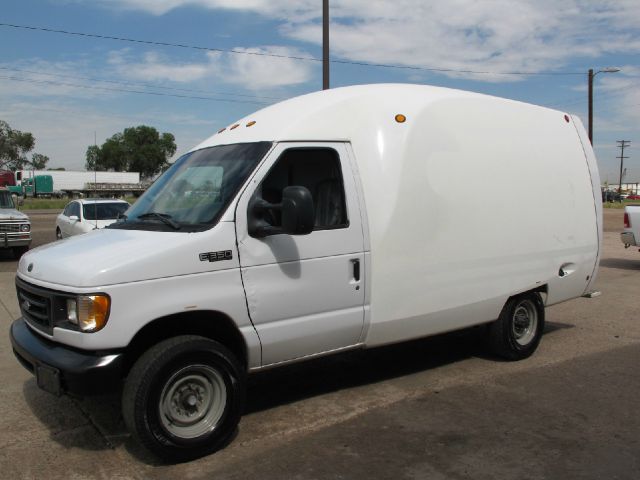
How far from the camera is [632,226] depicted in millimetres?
12406

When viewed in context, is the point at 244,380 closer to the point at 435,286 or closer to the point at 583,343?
the point at 435,286

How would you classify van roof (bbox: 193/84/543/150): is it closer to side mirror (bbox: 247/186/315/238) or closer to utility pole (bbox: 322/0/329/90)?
side mirror (bbox: 247/186/315/238)

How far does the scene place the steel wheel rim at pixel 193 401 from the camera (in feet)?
12.8

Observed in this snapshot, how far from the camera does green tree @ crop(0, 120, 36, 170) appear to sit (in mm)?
113062

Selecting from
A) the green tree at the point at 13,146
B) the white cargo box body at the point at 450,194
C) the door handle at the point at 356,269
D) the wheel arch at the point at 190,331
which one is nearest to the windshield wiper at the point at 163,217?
the wheel arch at the point at 190,331

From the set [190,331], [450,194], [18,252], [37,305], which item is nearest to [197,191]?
[190,331]

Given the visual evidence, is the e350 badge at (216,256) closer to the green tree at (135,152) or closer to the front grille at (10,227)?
the front grille at (10,227)

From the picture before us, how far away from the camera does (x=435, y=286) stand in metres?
5.26

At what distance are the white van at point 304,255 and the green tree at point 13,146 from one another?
12233cm

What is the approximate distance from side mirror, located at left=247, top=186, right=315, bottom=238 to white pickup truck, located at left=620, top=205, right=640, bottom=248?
10.5m

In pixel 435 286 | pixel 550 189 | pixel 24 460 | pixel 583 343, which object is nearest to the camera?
pixel 24 460

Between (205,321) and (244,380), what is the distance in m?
0.50

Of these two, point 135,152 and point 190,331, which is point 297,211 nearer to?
point 190,331

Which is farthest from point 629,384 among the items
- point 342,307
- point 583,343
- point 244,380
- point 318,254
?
point 244,380
